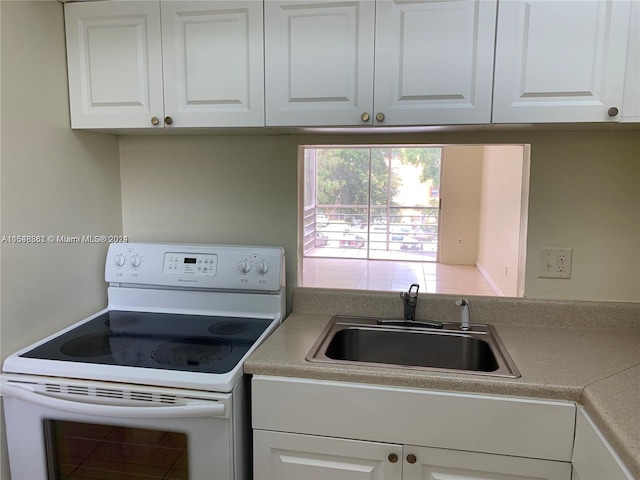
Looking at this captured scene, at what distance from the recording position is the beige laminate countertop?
43.4 inches

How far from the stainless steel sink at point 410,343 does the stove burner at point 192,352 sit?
340 millimetres

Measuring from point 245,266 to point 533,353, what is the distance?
3.35ft

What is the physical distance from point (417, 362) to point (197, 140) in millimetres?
1224

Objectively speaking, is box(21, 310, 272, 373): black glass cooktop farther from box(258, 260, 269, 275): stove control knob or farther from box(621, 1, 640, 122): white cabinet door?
box(621, 1, 640, 122): white cabinet door

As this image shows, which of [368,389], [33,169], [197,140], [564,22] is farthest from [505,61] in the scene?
[33,169]

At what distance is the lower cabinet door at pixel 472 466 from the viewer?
46.9 inches

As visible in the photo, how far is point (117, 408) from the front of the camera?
4.11 ft

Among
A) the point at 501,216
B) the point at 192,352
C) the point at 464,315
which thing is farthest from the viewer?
the point at 501,216

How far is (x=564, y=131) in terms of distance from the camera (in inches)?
63.3

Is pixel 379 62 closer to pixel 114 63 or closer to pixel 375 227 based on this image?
pixel 114 63

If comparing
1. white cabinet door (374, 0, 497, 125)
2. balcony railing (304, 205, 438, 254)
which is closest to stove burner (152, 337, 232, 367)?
white cabinet door (374, 0, 497, 125)

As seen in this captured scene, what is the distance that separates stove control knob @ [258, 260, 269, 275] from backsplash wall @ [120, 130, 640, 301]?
0.16 m

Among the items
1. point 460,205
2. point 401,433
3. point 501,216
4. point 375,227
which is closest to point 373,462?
point 401,433

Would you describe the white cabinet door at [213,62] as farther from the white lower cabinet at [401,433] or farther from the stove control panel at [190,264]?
the white lower cabinet at [401,433]
